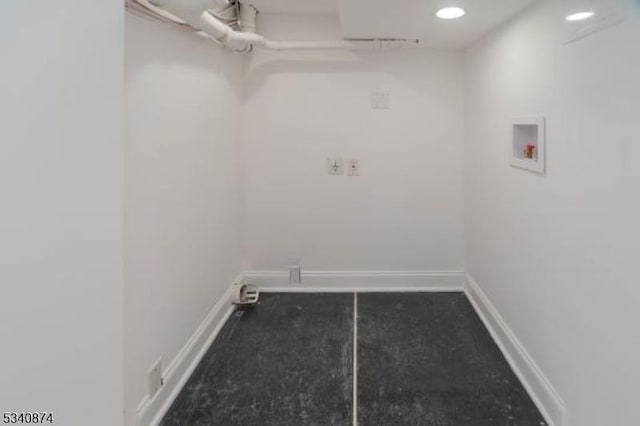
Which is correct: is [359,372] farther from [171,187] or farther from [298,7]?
[298,7]

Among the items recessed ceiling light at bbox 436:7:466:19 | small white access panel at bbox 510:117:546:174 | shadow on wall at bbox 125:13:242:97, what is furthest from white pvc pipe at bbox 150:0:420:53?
small white access panel at bbox 510:117:546:174

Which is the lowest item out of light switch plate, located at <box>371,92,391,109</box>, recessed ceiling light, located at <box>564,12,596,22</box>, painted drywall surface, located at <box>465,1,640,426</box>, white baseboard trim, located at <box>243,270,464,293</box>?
white baseboard trim, located at <box>243,270,464,293</box>

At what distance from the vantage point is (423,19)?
2328 mm

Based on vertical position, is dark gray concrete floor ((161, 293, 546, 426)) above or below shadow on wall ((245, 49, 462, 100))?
below

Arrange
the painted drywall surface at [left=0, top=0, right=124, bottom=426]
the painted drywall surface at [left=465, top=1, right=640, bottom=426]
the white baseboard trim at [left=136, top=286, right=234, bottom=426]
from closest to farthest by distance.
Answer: the painted drywall surface at [left=0, top=0, right=124, bottom=426], the painted drywall surface at [left=465, top=1, right=640, bottom=426], the white baseboard trim at [left=136, top=286, right=234, bottom=426]

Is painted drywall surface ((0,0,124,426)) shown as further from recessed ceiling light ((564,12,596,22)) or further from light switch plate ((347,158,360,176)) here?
light switch plate ((347,158,360,176))

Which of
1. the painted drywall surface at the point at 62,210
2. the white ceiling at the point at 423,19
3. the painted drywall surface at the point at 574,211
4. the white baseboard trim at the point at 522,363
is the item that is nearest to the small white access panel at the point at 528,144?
the painted drywall surface at the point at 574,211

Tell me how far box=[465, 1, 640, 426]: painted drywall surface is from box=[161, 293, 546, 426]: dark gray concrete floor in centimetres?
31

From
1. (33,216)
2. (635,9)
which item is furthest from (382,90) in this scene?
(33,216)

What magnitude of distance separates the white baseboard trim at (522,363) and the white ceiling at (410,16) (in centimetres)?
179

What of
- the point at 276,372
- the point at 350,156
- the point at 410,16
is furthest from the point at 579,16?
the point at 276,372

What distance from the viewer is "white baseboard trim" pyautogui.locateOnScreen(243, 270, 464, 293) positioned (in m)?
3.34

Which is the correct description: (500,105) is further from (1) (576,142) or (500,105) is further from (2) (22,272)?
(2) (22,272)

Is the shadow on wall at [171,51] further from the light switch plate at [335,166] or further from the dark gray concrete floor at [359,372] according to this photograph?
the dark gray concrete floor at [359,372]
